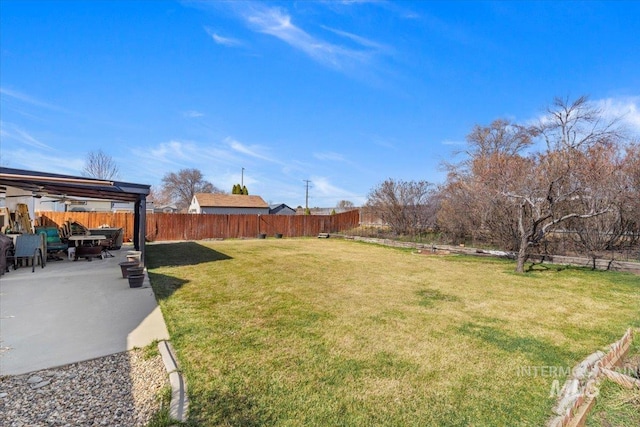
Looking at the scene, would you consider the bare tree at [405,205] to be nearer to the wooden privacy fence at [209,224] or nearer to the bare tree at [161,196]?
the wooden privacy fence at [209,224]

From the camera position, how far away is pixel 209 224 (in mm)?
17547

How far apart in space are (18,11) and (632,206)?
1589 cm

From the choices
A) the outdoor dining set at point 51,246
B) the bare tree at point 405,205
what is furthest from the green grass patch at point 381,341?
the bare tree at point 405,205

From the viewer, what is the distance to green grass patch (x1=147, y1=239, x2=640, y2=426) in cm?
218

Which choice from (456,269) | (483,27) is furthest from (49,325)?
(483,27)

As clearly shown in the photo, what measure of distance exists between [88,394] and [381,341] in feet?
8.85

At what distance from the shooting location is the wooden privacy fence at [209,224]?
15266 millimetres

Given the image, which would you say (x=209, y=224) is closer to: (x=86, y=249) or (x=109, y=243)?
(x=109, y=243)

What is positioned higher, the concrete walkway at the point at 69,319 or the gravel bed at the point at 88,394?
the concrete walkway at the point at 69,319

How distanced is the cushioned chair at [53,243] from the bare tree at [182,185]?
33.9m

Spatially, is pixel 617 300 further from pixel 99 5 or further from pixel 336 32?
pixel 99 5

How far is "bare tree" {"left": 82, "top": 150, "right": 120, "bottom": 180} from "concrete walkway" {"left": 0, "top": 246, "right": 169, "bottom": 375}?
22.6 metres

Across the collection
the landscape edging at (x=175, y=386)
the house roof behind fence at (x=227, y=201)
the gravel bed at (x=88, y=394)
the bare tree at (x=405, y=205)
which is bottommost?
the gravel bed at (x=88, y=394)

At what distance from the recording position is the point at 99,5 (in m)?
6.86
